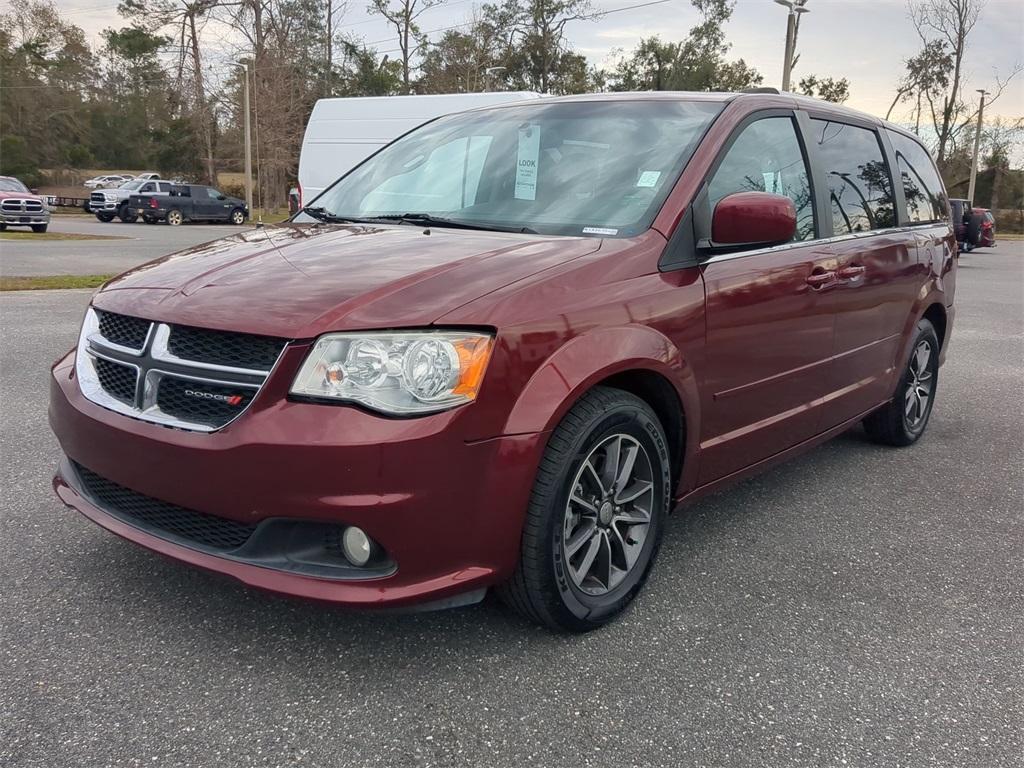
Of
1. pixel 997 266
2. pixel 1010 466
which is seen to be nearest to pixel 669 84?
pixel 997 266

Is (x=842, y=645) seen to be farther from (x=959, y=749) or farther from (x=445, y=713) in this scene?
(x=445, y=713)

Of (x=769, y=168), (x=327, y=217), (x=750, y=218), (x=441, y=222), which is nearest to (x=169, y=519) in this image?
(x=441, y=222)

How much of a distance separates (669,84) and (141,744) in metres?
53.4

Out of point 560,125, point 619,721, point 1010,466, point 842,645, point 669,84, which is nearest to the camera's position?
point 619,721

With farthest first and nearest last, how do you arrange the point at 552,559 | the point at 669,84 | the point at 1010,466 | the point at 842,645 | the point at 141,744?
the point at 669,84 < the point at 1010,466 < the point at 842,645 < the point at 552,559 < the point at 141,744

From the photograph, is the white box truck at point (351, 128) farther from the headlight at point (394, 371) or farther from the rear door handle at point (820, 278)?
the headlight at point (394, 371)

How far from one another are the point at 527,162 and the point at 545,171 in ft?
0.36

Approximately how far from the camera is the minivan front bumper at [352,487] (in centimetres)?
213

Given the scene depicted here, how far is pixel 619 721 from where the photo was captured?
2.21m

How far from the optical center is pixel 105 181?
50.5 m

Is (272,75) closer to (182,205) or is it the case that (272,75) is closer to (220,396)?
(182,205)

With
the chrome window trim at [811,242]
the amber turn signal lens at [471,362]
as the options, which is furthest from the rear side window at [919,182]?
the amber turn signal lens at [471,362]

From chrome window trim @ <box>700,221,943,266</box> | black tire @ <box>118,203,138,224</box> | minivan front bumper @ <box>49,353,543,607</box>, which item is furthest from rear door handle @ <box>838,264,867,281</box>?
black tire @ <box>118,203,138,224</box>

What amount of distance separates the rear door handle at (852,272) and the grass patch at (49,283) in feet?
30.6
